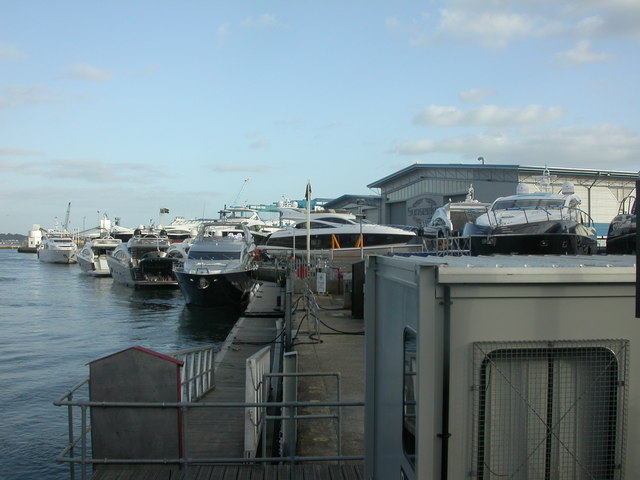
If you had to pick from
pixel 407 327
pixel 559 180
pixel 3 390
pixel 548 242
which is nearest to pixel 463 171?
pixel 559 180

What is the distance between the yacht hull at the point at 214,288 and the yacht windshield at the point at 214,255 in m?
1.18

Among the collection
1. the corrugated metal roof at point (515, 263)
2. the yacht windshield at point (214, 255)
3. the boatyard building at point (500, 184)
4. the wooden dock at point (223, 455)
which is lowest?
the wooden dock at point (223, 455)

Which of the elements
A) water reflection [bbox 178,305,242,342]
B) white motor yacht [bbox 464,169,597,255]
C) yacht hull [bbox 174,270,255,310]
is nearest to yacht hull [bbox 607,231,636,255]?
white motor yacht [bbox 464,169,597,255]

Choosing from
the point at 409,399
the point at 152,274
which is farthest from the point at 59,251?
the point at 409,399

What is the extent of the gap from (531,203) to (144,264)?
1314 inches

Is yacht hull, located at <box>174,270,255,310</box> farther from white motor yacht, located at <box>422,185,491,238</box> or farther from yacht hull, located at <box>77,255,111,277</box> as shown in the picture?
yacht hull, located at <box>77,255,111,277</box>

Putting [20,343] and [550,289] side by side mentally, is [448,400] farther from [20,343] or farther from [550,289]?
[20,343]

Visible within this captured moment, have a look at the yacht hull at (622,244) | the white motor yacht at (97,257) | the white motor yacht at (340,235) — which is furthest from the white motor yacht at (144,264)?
the yacht hull at (622,244)

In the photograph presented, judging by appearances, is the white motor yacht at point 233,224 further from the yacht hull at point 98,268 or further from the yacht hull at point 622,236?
the yacht hull at point 622,236

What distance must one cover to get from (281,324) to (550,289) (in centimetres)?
1918

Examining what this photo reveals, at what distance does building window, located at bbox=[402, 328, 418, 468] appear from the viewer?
3510mm

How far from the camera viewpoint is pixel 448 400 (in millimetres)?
3162

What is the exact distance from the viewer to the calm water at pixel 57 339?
40.0 ft

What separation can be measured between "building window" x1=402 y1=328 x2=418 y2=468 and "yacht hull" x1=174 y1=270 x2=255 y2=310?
29.9m
